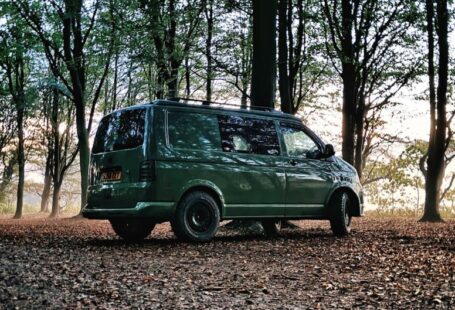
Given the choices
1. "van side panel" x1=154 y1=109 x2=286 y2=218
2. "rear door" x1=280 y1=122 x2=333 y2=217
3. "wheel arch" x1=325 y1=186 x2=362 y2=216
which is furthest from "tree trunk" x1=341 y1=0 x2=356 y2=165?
"van side panel" x1=154 y1=109 x2=286 y2=218

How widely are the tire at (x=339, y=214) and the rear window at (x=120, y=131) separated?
420 centimetres

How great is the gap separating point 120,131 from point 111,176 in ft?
2.60

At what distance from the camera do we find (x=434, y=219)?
18641mm

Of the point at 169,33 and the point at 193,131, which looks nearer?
the point at 193,131

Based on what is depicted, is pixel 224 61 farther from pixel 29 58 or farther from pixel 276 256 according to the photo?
pixel 276 256

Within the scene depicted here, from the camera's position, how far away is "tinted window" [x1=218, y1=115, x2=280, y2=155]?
32.2 ft

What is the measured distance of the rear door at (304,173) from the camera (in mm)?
10469

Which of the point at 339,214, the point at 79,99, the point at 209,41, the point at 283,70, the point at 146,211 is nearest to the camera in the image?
the point at 146,211

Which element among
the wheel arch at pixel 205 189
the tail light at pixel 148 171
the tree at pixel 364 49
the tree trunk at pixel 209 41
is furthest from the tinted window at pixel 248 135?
the tree trunk at pixel 209 41

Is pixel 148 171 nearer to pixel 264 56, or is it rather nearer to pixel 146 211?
pixel 146 211

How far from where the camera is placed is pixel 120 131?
9.52m

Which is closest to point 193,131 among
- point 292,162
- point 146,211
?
point 146,211

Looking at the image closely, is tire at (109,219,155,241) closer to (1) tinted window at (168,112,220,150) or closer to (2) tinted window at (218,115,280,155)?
(1) tinted window at (168,112,220,150)

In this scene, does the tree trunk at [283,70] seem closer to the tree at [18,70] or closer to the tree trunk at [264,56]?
the tree trunk at [264,56]
